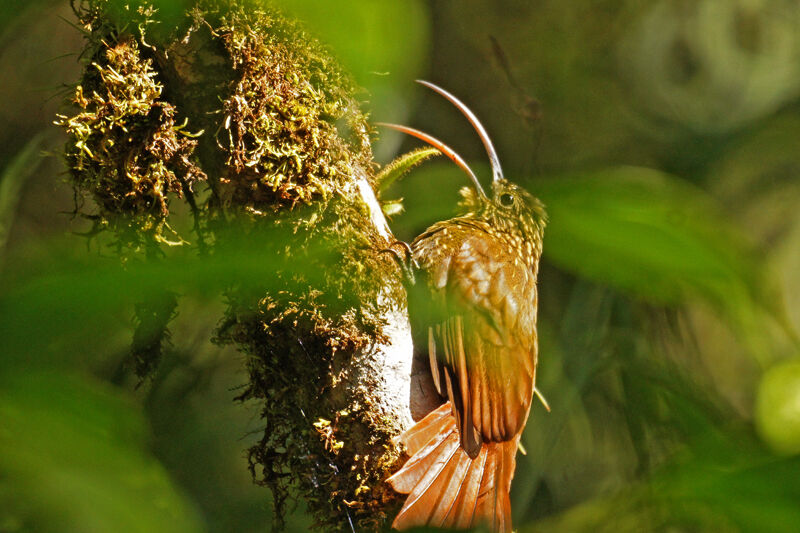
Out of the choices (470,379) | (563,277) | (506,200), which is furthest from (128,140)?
(563,277)

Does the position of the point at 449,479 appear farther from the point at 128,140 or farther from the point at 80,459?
the point at 80,459

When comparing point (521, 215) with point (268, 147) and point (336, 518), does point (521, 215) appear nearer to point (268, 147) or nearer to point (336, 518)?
point (268, 147)

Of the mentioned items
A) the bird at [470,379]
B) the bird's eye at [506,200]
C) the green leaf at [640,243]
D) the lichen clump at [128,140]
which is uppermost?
the bird's eye at [506,200]

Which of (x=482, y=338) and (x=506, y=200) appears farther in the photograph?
(x=506, y=200)

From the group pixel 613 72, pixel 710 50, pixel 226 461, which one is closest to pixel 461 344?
pixel 226 461

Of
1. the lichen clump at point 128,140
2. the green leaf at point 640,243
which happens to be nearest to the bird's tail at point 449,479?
the lichen clump at point 128,140

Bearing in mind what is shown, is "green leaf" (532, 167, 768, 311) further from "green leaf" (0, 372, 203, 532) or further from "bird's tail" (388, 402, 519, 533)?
"bird's tail" (388, 402, 519, 533)

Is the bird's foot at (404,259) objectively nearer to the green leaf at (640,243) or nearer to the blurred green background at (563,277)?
the blurred green background at (563,277)
